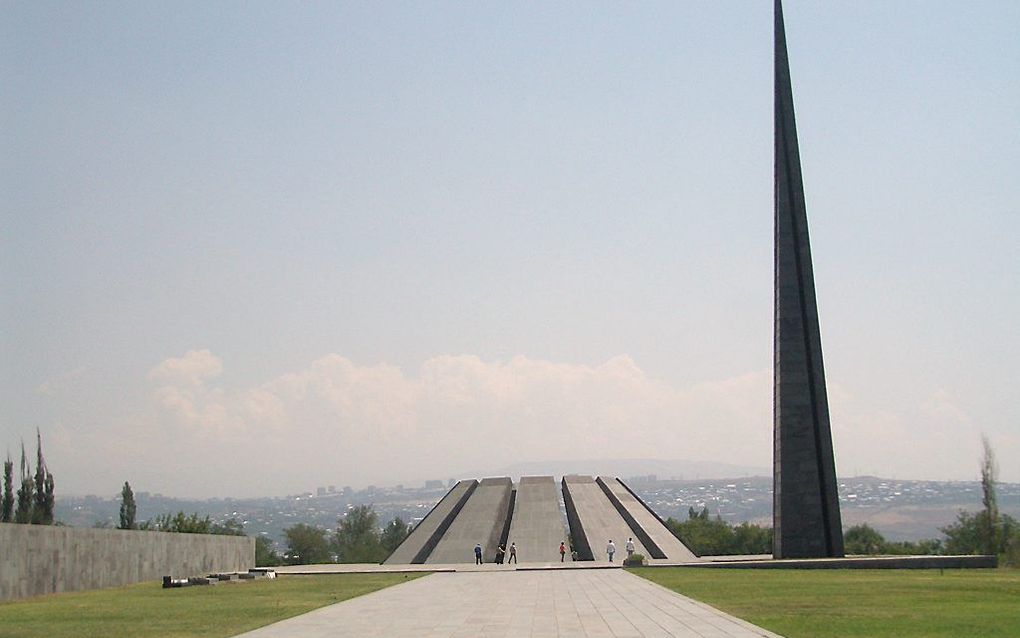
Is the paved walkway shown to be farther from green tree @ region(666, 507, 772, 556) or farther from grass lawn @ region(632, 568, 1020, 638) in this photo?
green tree @ region(666, 507, 772, 556)

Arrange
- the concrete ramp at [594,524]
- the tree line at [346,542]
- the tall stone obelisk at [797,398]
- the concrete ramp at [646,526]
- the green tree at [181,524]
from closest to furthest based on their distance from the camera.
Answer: the tall stone obelisk at [797,398], the concrete ramp at [646,526], the concrete ramp at [594,524], the green tree at [181,524], the tree line at [346,542]

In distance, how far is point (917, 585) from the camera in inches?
731

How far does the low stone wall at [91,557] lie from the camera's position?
1855 centimetres

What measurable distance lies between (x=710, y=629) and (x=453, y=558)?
2343cm

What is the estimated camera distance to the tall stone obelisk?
28359 millimetres

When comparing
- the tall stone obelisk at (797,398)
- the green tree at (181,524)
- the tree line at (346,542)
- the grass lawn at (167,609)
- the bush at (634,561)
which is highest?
the tall stone obelisk at (797,398)

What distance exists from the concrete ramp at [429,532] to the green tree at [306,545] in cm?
1353

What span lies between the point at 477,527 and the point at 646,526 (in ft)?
20.6

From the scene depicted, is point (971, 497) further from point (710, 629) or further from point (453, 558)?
point (710, 629)

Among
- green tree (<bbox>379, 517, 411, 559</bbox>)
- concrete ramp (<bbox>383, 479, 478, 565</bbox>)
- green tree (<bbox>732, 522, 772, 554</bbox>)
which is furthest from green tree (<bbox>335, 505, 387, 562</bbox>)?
green tree (<bbox>732, 522, 772, 554</bbox>)

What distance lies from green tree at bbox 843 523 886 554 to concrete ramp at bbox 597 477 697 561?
7.67 metres

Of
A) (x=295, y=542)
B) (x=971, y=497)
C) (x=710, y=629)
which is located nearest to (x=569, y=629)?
(x=710, y=629)

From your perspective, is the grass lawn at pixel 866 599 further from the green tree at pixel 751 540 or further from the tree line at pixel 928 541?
the green tree at pixel 751 540

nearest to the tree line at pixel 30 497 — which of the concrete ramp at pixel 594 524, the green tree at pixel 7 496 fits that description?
the green tree at pixel 7 496
